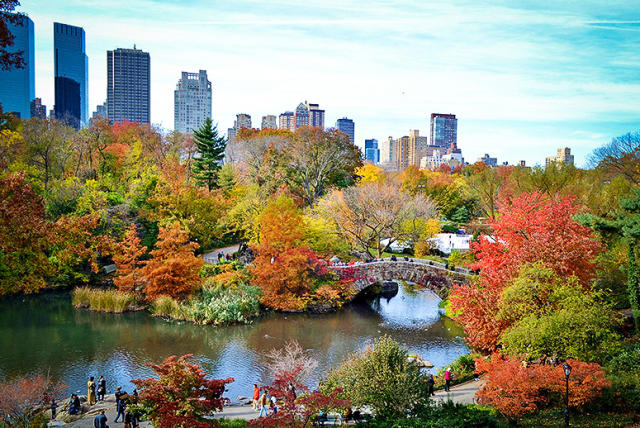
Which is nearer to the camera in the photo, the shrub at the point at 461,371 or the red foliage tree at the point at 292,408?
the red foliage tree at the point at 292,408

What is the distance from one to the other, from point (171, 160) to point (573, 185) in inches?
1457

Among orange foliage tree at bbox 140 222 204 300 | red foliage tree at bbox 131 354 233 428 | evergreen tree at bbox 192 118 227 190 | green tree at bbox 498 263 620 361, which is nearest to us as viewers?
red foliage tree at bbox 131 354 233 428

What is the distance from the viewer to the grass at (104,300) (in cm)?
3350

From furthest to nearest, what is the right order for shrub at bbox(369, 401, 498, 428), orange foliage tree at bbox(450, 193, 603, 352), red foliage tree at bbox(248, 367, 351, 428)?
orange foliage tree at bbox(450, 193, 603, 352) → red foliage tree at bbox(248, 367, 351, 428) → shrub at bbox(369, 401, 498, 428)

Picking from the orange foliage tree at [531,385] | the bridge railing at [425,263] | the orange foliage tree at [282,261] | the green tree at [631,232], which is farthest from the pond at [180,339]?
the orange foliage tree at [531,385]

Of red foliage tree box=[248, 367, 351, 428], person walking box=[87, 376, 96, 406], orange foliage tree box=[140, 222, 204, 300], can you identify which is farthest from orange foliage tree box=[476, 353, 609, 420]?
orange foliage tree box=[140, 222, 204, 300]

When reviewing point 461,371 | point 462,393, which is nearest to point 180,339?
point 461,371

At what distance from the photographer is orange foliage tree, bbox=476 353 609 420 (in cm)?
1589

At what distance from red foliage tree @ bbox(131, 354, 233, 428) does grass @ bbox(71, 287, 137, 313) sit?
19599 millimetres

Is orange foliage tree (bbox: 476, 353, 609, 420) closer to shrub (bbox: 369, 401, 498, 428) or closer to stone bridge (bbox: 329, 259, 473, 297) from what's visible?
shrub (bbox: 369, 401, 498, 428)

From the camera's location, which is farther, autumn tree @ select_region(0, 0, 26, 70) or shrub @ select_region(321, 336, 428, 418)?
shrub @ select_region(321, 336, 428, 418)

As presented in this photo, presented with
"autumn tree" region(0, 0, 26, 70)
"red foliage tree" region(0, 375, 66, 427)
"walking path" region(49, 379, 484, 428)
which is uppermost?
"autumn tree" region(0, 0, 26, 70)

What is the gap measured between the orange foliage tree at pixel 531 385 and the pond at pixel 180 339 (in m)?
9.06

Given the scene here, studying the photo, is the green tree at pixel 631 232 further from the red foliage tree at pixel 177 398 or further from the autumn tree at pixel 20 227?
the autumn tree at pixel 20 227
